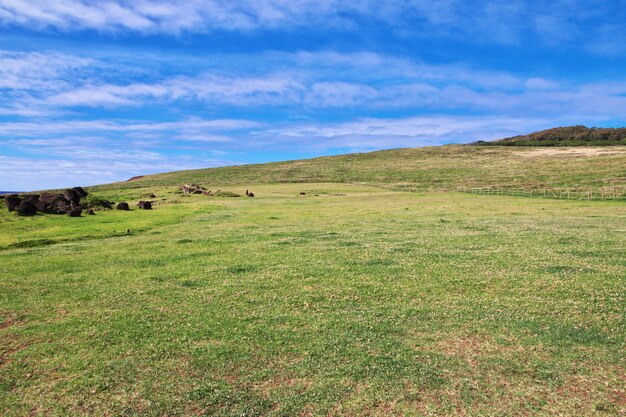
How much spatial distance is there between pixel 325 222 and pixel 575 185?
6331 centimetres

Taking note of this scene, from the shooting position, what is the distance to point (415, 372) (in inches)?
312

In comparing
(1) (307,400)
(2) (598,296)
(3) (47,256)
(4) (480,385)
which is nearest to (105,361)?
(1) (307,400)

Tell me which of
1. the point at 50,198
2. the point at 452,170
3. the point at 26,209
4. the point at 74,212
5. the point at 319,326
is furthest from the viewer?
the point at 452,170

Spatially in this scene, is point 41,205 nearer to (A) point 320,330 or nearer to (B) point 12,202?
(B) point 12,202

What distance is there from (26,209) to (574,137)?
651 ft

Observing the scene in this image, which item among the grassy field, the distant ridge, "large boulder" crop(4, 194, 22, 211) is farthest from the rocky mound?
the distant ridge

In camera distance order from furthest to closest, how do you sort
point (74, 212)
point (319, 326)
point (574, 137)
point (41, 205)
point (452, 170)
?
point (574, 137), point (452, 170), point (41, 205), point (74, 212), point (319, 326)

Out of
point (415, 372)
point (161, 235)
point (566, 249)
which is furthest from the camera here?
point (161, 235)

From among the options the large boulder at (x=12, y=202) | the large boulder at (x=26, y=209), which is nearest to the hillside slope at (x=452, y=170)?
the large boulder at (x=26, y=209)

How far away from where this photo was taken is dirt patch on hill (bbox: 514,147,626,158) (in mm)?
117562

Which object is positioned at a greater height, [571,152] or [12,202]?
[571,152]

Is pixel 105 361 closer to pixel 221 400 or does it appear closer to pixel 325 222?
pixel 221 400

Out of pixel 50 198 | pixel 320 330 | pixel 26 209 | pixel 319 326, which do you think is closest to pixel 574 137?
pixel 50 198

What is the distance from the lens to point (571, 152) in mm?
126938
